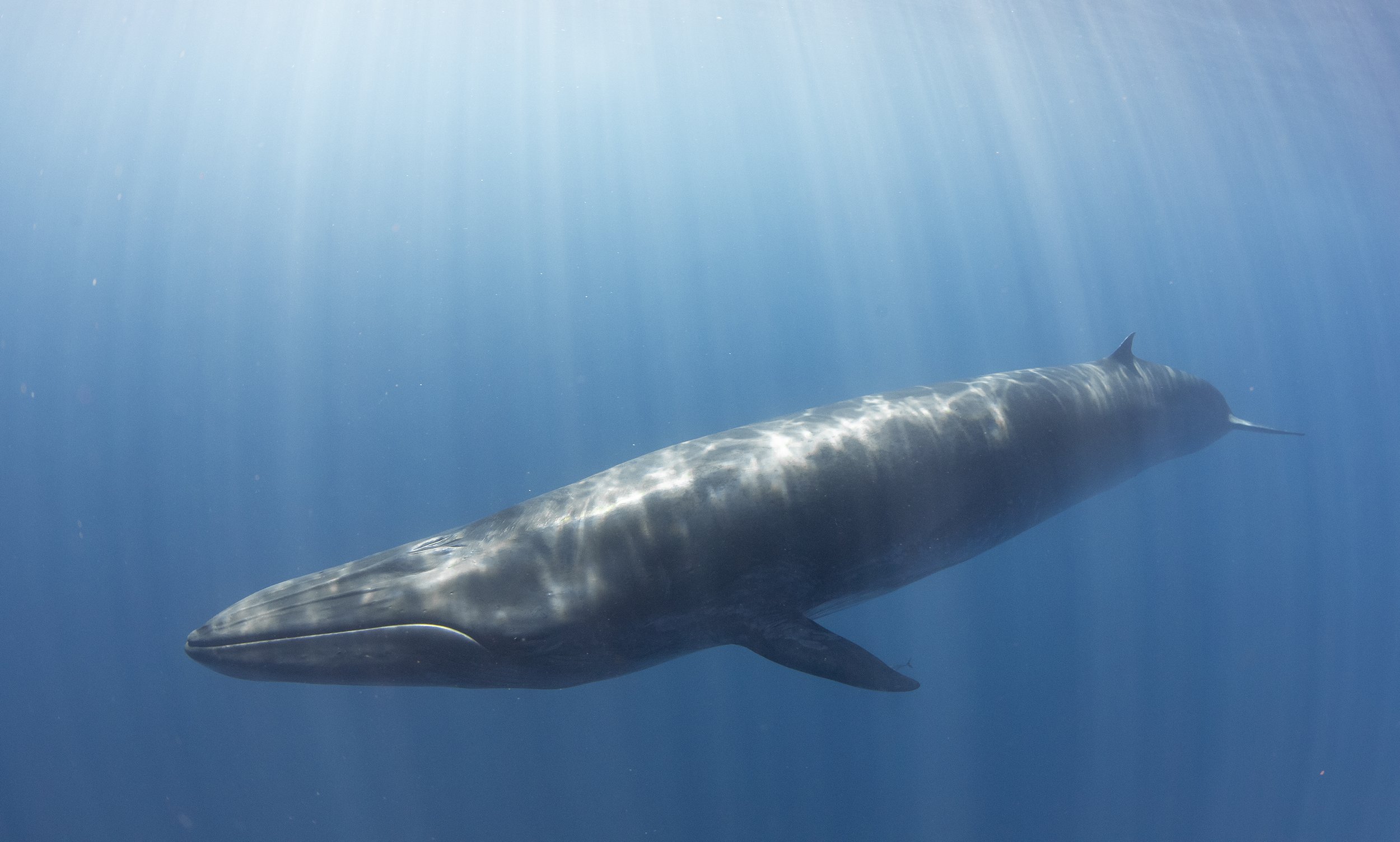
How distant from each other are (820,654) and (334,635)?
3352 millimetres

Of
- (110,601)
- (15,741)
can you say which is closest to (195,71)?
(110,601)

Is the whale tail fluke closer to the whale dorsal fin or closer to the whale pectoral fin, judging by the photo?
the whale dorsal fin

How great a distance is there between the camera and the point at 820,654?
4.57 m

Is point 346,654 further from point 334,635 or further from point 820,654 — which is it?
point 820,654

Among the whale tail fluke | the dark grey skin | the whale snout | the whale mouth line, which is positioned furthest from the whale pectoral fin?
the whale tail fluke

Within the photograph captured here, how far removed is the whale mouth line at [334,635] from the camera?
3879 mm

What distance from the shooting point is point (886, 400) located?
20.2 ft

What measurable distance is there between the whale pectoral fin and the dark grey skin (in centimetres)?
1

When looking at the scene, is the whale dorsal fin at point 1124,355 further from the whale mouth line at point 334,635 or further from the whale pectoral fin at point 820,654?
the whale mouth line at point 334,635

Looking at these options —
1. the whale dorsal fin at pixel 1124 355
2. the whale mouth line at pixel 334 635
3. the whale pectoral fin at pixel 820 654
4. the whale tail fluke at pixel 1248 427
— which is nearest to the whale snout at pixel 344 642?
the whale mouth line at pixel 334 635

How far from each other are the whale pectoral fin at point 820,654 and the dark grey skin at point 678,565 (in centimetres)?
1

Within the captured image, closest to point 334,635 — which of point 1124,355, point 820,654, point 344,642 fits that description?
point 344,642

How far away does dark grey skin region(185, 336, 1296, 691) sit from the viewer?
398 centimetres

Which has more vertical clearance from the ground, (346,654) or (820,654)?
(346,654)
